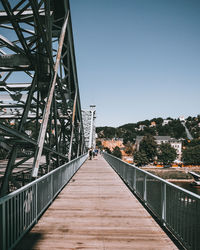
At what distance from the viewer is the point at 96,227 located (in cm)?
433

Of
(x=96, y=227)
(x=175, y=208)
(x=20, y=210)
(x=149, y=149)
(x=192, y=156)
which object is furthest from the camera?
(x=149, y=149)

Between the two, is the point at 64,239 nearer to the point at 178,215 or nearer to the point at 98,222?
the point at 98,222

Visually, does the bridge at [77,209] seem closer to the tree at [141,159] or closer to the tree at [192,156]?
the tree at [141,159]

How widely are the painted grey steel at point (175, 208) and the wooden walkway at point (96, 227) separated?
10.2 inches

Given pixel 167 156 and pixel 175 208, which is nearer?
pixel 175 208

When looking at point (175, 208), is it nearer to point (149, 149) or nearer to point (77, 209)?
point (77, 209)

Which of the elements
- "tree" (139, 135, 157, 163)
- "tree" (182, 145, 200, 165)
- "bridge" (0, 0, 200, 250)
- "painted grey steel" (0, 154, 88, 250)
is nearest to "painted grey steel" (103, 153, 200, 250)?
"bridge" (0, 0, 200, 250)

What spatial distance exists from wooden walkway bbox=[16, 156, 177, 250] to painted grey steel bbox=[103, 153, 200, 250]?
0.26 metres

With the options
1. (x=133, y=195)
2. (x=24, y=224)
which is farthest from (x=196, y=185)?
(x=24, y=224)

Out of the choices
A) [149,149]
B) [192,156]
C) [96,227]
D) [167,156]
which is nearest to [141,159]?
[149,149]

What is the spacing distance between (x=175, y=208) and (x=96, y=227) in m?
1.83

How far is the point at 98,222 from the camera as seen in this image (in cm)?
460

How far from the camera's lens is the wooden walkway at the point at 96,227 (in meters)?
3.64

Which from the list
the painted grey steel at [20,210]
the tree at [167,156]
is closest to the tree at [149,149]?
the tree at [167,156]
